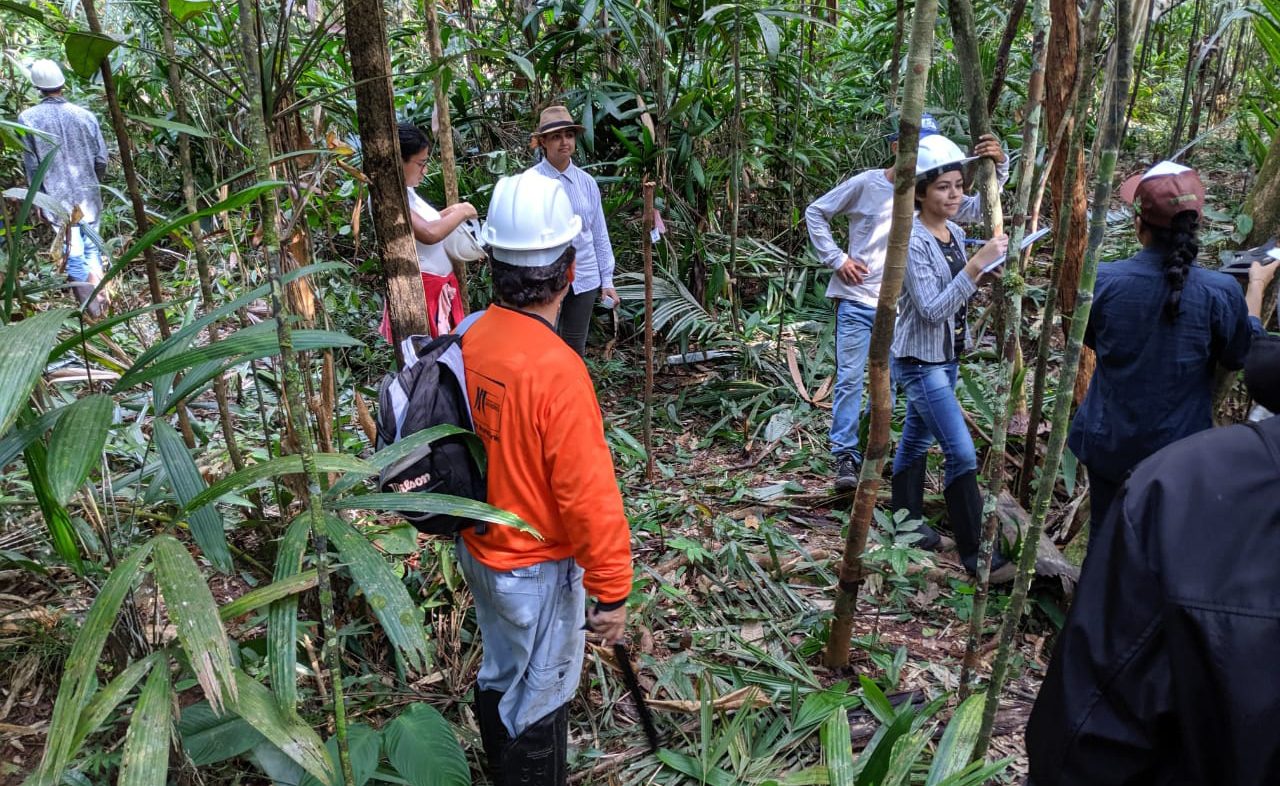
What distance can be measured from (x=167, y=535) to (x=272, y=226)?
595 millimetres

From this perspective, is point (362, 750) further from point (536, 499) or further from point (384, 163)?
point (384, 163)

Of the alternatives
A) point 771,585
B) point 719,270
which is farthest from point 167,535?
point 719,270

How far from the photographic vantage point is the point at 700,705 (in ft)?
7.97

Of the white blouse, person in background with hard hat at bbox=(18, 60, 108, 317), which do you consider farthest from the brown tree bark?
person in background with hard hat at bbox=(18, 60, 108, 317)

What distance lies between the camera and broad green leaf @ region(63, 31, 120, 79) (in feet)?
5.34

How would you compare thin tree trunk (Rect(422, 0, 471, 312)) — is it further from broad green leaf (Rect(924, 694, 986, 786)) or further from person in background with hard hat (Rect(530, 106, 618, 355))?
broad green leaf (Rect(924, 694, 986, 786))

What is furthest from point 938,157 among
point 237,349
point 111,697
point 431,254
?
point 111,697

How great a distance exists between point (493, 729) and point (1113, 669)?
5.17ft

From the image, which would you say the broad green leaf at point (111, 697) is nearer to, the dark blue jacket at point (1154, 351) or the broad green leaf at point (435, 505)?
the broad green leaf at point (435, 505)

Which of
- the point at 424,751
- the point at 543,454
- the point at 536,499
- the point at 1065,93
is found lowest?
the point at 424,751

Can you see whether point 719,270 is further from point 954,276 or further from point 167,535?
point 167,535

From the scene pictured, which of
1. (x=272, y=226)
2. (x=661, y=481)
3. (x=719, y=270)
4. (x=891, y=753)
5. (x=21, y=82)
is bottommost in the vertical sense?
(x=661, y=481)

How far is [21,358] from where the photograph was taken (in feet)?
4.05

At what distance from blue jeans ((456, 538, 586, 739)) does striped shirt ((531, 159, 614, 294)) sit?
104 inches
